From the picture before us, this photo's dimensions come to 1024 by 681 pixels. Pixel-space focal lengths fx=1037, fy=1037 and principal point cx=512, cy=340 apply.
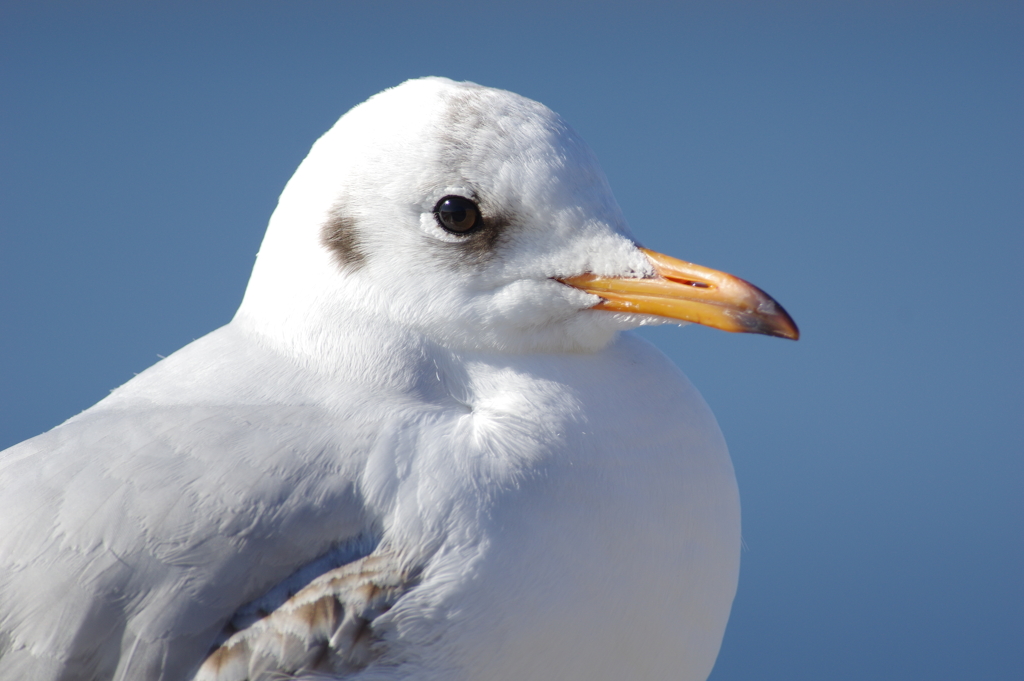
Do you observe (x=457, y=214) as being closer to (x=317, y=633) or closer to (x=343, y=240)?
(x=343, y=240)

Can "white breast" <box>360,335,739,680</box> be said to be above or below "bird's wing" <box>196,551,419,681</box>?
above

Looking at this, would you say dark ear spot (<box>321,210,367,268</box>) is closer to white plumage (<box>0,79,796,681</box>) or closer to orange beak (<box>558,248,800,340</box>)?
white plumage (<box>0,79,796,681</box>)

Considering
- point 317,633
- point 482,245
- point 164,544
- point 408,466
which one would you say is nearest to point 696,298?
point 482,245

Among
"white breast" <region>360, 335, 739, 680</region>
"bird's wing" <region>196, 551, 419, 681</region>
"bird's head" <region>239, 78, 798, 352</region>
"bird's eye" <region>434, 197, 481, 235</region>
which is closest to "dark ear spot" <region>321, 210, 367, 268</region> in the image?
"bird's head" <region>239, 78, 798, 352</region>

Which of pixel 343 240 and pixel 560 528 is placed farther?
pixel 343 240

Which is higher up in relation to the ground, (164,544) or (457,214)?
(457,214)

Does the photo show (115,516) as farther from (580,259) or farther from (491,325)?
(580,259)

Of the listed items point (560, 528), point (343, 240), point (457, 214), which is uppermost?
point (457, 214)
